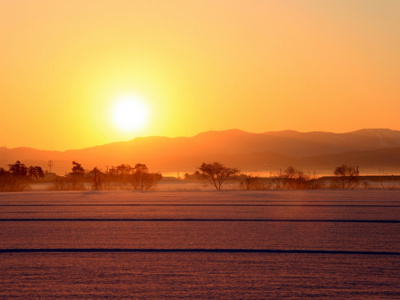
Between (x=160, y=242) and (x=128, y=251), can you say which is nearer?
(x=128, y=251)

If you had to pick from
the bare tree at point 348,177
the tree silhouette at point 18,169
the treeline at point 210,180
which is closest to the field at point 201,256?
the treeline at point 210,180

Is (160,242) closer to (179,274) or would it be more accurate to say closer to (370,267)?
(179,274)

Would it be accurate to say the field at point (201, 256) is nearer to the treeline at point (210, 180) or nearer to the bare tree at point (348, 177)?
the treeline at point (210, 180)

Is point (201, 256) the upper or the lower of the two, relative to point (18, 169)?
lower

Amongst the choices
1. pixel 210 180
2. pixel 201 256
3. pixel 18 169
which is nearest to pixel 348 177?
pixel 210 180

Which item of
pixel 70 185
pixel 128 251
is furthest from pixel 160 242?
pixel 70 185

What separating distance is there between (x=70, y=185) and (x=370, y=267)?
30.4 meters

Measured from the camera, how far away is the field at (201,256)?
20.9 feet

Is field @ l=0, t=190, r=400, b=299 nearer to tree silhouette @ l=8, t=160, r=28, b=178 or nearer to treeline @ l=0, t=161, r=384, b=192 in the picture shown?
treeline @ l=0, t=161, r=384, b=192

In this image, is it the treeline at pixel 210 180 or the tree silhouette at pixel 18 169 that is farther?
the tree silhouette at pixel 18 169

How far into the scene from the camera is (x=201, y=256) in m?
8.44

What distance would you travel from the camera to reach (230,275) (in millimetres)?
7074

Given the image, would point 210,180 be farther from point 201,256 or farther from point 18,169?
point 201,256

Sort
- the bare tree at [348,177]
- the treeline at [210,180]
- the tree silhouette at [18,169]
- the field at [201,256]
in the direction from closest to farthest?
the field at [201,256], the treeline at [210,180], the bare tree at [348,177], the tree silhouette at [18,169]
